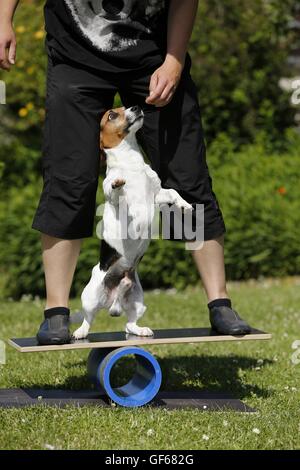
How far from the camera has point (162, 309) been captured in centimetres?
653

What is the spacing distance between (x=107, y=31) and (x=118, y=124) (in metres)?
0.39

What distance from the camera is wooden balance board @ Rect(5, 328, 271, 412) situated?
3.72 meters

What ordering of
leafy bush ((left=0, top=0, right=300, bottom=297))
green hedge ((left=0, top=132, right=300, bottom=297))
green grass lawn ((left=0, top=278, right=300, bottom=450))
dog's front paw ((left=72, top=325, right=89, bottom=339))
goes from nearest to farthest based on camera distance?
green grass lawn ((left=0, top=278, right=300, bottom=450)) < dog's front paw ((left=72, top=325, right=89, bottom=339)) < green hedge ((left=0, top=132, right=300, bottom=297)) < leafy bush ((left=0, top=0, right=300, bottom=297))

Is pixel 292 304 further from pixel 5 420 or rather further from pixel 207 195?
pixel 5 420

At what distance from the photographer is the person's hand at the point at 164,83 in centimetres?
373

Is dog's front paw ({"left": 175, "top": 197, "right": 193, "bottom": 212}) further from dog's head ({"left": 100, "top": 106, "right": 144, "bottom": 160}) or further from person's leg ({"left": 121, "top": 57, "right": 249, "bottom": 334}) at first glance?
dog's head ({"left": 100, "top": 106, "right": 144, "bottom": 160})

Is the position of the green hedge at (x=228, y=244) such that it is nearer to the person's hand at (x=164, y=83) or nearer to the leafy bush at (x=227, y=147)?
the leafy bush at (x=227, y=147)

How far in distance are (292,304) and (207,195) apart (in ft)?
9.01

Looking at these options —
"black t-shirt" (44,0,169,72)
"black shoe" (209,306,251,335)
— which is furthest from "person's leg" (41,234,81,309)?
"black t-shirt" (44,0,169,72)

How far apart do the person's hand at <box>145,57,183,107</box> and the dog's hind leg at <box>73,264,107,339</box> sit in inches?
28.7

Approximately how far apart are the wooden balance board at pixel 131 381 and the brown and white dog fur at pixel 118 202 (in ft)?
0.39

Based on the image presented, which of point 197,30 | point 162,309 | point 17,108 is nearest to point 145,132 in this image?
point 162,309

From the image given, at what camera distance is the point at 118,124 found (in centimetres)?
373
